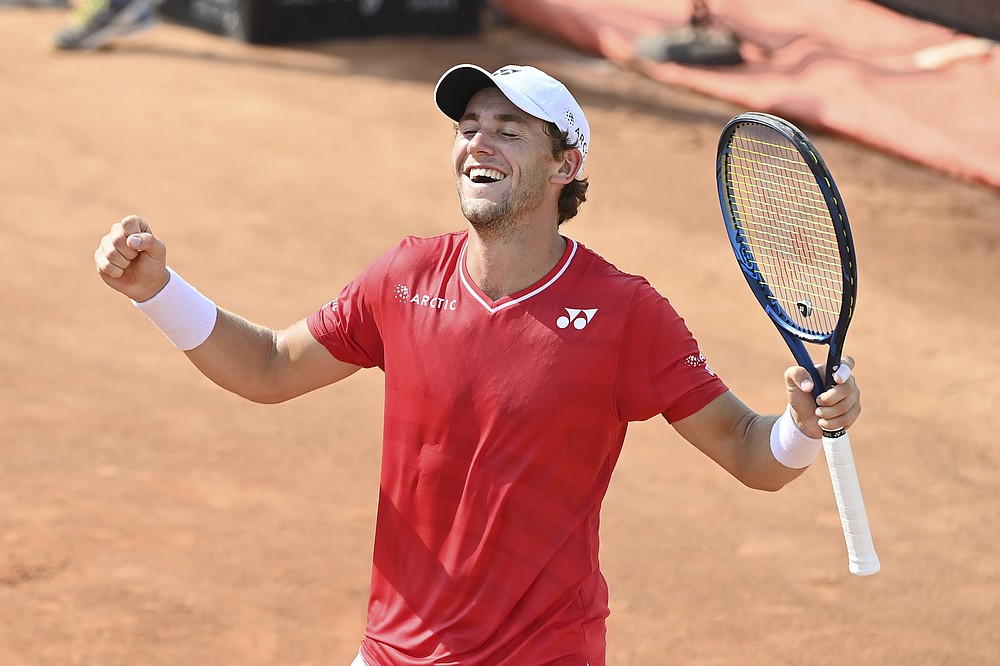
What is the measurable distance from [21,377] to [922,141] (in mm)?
7580

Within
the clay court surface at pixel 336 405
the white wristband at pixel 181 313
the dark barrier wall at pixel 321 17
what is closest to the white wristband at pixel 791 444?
the white wristband at pixel 181 313

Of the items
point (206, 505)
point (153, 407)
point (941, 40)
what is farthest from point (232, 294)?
point (941, 40)

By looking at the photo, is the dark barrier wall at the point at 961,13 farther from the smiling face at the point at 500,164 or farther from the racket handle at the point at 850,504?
the racket handle at the point at 850,504

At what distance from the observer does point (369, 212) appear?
1072cm

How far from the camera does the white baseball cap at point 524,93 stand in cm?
357

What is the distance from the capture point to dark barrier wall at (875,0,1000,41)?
1259 centimetres

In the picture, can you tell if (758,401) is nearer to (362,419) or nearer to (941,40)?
(362,419)

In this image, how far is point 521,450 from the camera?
3555mm

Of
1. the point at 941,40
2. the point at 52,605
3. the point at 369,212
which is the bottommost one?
the point at 52,605

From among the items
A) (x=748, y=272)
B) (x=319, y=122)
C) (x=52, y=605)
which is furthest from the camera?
(x=319, y=122)

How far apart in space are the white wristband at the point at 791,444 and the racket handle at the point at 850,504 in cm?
5

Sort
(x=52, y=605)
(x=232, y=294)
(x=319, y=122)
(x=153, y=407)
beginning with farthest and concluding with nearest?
(x=319, y=122) → (x=232, y=294) → (x=153, y=407) → (x=52, y=605)

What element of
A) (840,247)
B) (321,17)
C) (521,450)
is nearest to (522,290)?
(521,450)

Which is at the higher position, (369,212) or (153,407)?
(369,212)
